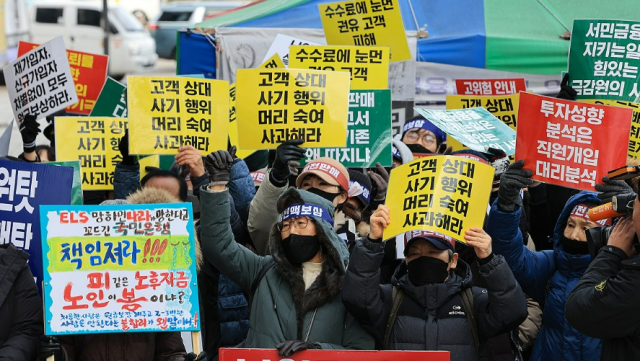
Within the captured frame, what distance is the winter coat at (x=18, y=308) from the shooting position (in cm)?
467

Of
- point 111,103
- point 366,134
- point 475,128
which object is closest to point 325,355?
point 475,128

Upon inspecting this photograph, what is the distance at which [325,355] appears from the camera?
4.57 metres

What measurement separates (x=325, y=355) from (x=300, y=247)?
2.15 feet

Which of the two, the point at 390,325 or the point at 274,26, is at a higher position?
the point at 274,26

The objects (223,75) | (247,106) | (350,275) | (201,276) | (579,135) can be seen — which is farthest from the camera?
(223,75)

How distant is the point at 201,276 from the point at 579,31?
3.55 m

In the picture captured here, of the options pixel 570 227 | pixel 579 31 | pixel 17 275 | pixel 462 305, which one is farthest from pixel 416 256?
pixel 579 31

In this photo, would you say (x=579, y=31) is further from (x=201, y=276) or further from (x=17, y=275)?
(x=17, y=275)

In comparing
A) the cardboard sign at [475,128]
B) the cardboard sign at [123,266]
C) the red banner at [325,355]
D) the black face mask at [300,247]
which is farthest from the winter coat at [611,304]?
the cardboard sign at [123,266]

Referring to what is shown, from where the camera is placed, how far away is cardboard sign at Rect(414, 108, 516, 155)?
5941 mm

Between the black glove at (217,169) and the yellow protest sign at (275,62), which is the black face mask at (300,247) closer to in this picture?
the black glove at (217,169)

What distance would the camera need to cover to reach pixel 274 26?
1126 cm

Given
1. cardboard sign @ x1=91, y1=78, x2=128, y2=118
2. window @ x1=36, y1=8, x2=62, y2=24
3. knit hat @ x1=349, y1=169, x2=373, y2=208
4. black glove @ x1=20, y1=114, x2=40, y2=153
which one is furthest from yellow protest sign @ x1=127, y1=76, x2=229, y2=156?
window @ x1=36, y1=8, x2=62, y2=24

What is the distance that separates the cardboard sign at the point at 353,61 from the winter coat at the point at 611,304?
11.9 feet
